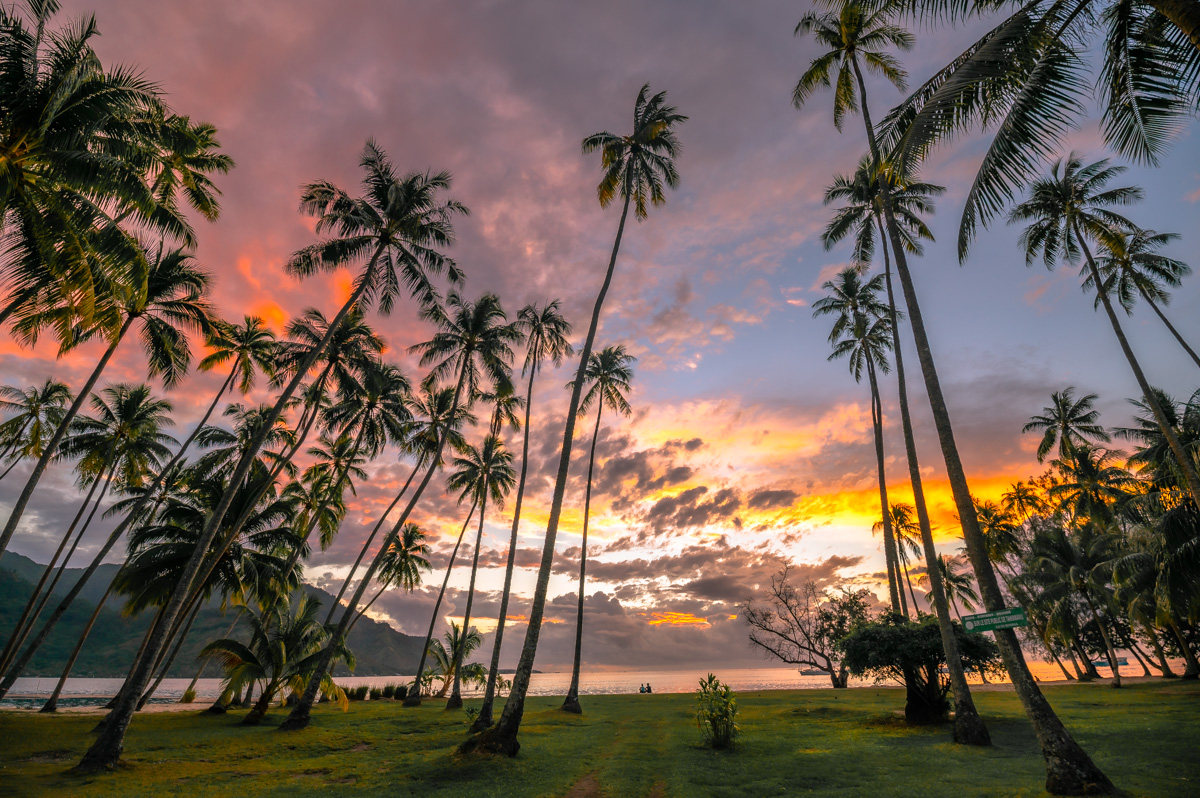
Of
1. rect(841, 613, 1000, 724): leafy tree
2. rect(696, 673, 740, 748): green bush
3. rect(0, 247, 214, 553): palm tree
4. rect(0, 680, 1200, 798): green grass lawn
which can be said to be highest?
rect(0, 247, 214, 553): palm tree

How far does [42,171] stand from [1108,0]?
20.0 m

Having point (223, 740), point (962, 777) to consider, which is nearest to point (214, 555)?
point (223, 740)

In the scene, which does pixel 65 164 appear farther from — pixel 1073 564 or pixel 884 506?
pixel 1073 564

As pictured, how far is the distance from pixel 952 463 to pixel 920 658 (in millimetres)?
9922

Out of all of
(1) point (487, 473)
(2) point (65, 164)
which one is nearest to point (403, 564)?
→ (1) point (487, 473)

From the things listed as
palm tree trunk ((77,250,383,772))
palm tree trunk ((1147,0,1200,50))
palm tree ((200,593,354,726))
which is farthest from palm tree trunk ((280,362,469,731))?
palm tree trunk ((1147,0,1200,50))

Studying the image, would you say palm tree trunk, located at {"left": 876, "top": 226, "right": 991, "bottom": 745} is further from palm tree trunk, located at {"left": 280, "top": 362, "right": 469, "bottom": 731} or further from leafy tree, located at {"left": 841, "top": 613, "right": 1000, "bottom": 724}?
palm tree trunk, located at {"left": 280, "top": 362, "right": 469, "bottom": 731}

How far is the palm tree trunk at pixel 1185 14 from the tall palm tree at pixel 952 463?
317cm

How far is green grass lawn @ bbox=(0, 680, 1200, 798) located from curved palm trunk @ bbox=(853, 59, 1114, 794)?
617 mm

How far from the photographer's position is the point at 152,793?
31.6 ft

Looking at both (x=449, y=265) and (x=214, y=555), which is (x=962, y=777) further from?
(x=214, y=555)

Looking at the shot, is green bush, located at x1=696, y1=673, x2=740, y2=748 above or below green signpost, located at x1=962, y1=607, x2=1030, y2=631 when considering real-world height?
below

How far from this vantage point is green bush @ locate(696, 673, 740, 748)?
1439 cm

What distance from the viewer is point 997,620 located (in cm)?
873
